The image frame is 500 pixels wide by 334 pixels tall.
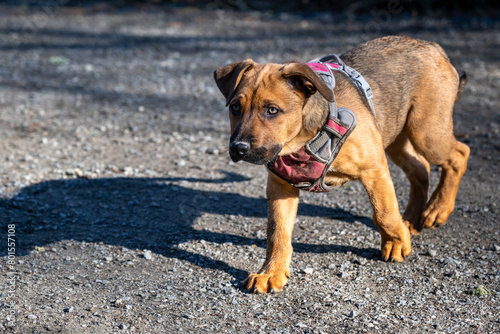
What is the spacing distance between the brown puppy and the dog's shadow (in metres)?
0.39

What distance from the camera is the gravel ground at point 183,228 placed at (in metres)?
3.78

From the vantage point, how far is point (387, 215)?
14.2 ft

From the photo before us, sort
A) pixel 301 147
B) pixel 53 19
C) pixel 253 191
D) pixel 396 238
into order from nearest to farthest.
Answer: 1. pixel 301 147
2. pixel 396 238
3. pixel 253 191
4. pixel 53 19

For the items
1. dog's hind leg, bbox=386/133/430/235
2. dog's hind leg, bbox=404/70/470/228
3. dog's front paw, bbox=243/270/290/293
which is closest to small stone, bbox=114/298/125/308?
dog's front paw, bbox=243/270/290/293

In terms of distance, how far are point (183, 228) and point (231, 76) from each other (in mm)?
1751

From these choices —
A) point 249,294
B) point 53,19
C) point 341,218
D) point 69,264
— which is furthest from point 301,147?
point 53,19

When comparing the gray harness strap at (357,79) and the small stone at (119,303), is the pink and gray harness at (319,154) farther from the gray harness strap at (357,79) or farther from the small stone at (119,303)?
the small stone at (119,303)

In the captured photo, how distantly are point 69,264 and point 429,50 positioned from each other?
11.5 feet

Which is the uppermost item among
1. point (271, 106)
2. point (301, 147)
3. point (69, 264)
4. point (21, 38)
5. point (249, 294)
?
point (271, 106)

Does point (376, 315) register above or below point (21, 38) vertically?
above

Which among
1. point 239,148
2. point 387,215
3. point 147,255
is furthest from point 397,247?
point 147,255

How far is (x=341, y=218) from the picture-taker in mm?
5344

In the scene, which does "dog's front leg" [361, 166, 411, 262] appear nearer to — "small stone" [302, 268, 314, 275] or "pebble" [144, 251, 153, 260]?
"small stone" [302, 268, 314, 275]

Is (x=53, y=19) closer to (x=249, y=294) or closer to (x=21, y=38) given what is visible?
(x=21, y=38)
